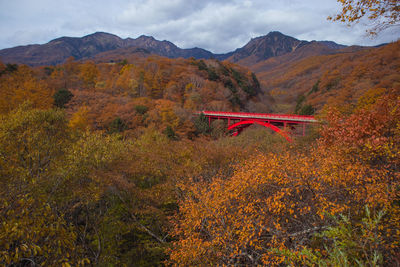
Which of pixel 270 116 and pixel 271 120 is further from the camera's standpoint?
pixel 271 120

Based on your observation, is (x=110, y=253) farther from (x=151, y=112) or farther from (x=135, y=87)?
(x=135, y=87)

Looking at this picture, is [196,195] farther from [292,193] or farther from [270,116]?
[270,116]

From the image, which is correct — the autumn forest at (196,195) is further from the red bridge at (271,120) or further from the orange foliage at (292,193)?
the red bridge at (271,120)

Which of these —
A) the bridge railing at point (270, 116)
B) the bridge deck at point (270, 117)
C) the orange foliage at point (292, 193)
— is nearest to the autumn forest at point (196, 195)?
the orange foliage at point (292, 193)

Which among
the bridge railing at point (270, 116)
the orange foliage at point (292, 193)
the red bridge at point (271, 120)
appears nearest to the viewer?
the orange foliage at point (292, 193)

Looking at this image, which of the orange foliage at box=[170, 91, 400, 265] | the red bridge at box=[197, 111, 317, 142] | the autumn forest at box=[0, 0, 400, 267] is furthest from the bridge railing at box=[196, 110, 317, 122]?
the orange foliage at box=[170, 91, 400, 265]

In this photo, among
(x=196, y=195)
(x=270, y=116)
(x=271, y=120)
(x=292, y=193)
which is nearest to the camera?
(x=292, y=193)

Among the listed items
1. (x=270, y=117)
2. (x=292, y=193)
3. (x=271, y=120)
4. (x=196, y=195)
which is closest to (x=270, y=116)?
(x=270, y=117)

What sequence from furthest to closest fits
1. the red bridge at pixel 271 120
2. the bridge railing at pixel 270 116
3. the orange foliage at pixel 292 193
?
the red bridge at pixel 271 120
the bridge railing at pixel 270 116
the orange foliage at pixel 292 193

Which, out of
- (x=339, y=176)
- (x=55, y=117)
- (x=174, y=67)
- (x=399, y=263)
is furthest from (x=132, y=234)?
(x=174, y=67)

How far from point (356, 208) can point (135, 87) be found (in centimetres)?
4654

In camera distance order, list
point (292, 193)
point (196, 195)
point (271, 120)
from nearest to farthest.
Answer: point (292, 193) < point (196, 195) < point (271, 120)

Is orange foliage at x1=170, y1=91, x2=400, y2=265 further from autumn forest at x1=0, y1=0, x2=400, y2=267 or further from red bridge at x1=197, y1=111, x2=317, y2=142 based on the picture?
red bridge at x1=197, y1=111, x2=317, y2=142

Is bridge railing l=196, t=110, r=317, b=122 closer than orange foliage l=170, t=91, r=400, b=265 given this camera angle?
No
